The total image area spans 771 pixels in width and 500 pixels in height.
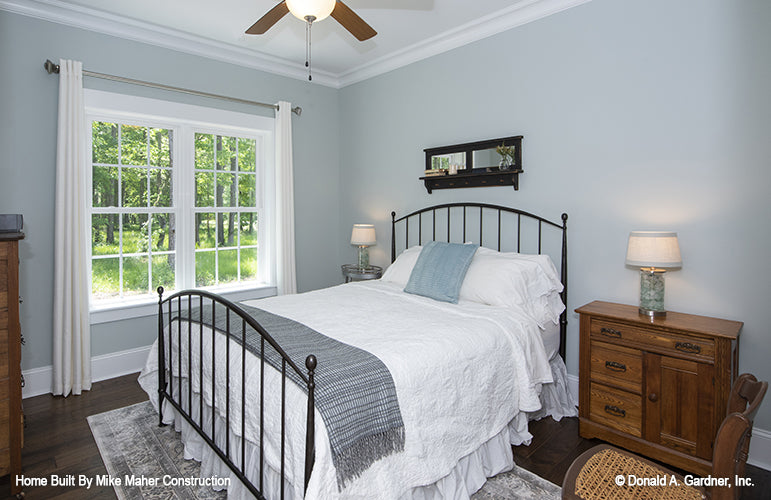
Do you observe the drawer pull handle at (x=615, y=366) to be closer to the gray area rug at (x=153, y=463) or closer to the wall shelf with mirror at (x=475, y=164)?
the gray area rug at (x=153, y=463)

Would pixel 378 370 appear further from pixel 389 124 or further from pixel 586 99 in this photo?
pixel 389 124

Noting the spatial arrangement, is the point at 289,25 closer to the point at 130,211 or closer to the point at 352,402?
the point at 130,211

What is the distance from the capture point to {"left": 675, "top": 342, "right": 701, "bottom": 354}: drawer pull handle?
7.05 feet

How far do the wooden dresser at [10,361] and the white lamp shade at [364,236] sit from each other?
2596mm

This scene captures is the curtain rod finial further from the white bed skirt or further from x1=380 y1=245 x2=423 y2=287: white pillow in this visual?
x1=380 y1=245 x2=423 y2=287: white pillow

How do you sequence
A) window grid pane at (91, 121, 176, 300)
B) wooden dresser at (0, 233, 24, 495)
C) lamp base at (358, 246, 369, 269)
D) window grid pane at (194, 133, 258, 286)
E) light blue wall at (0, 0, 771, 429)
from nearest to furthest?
wooden dresser at (0, 233, 24, 495)
light blue wall at (0, 0, 771, 429)
window grid pane at (91, 121, 176, 300)
window grid pane at (194, 133, 258, 286)
lamp base at (358, 246, 369, 269)

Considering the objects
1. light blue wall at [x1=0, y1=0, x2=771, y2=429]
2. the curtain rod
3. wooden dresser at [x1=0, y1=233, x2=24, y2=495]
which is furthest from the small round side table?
wooden dresser at [x1=0, y1=233, x2=24, y2=495]

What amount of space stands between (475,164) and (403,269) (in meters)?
1.04

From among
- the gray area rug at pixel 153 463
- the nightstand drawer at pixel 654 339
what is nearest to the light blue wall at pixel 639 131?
the nightstand drawer at pixel 654 339

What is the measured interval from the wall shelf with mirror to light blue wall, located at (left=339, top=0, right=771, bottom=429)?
0.07 meters

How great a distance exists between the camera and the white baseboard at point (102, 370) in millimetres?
3137

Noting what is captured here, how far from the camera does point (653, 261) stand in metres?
2.35

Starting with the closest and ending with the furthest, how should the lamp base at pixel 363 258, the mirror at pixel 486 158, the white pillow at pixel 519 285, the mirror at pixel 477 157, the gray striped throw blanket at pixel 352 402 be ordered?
1. the gray striped throw blanket at pixel 352 402
2. the white pillow at pixel 519 285
3. the mirror at pixel 477 157
4. the mirror at pixel 486 158
5. the lamp base at pixel 363 258

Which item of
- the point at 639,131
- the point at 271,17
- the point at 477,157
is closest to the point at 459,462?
the point at 639,131
